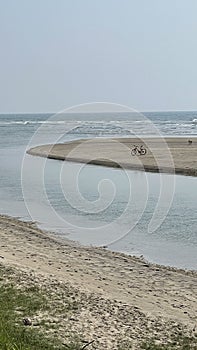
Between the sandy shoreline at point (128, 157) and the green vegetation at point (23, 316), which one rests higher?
the green vegetation at point (23, 316)

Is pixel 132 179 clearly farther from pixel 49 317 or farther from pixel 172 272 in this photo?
→ pixel 49 317

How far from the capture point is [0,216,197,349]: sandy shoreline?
9852 mm

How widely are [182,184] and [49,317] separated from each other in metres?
19.9

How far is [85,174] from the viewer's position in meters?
34.9

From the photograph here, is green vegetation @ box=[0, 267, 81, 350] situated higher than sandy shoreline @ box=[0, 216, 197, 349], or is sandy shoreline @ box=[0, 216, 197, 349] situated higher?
Answer: green vegetation @ box=[0, 267, 81, 350]

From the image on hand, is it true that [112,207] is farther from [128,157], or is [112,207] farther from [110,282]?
[128,157]

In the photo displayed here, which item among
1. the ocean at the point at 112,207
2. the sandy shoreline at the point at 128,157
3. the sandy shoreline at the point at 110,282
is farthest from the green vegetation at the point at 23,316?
the sandy shoreline at the point at 128,157

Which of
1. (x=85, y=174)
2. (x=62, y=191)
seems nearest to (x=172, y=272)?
(x=62, y=191)

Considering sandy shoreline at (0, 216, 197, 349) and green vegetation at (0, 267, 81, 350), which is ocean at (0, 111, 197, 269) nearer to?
sandy shoreline at (0, 216, 197, 349)

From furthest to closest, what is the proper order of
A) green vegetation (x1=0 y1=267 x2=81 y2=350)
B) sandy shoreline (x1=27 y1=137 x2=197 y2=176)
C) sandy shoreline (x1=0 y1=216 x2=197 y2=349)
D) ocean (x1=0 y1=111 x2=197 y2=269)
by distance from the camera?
sandy shoreline (x1=27 y1=137 x2=197 y2=176) < ocean (x1=0 y1=111 x2=197 y2=269) < sandy shoreline (x1=0 y1=216 x2=197 y2=349) < green vegetation (x1=0 y1=267 x2=81 y2=350)

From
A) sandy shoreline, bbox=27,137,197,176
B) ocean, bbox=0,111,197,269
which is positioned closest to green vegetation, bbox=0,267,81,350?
ocean, bbox=0,111,197,269

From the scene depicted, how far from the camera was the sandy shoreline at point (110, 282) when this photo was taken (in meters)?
9.85

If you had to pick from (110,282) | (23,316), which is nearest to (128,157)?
(110,282)

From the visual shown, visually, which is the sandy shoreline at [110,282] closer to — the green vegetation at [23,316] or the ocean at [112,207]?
the green vegetation at [23,316]
